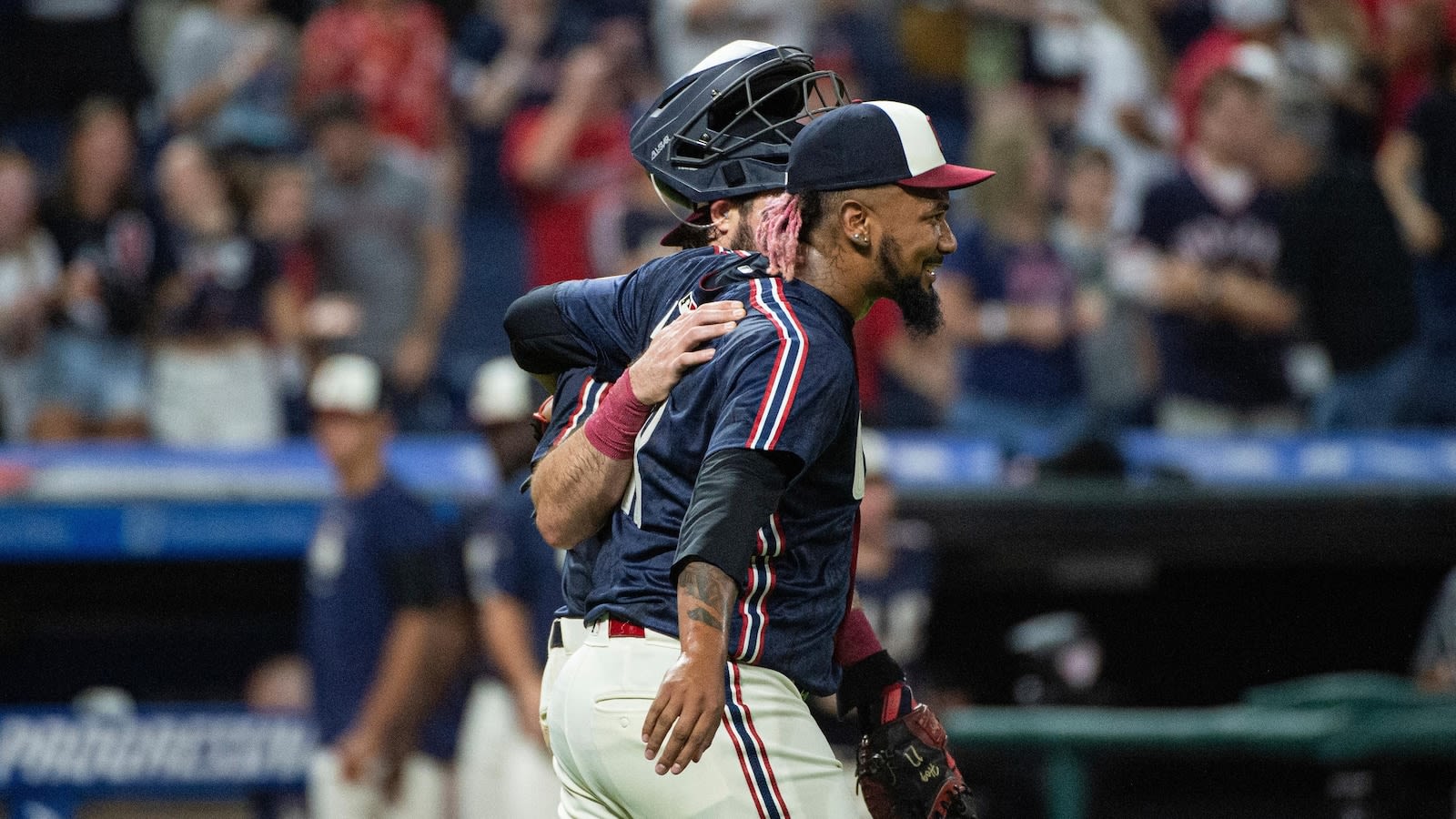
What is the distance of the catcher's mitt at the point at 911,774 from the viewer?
2727 millimetres

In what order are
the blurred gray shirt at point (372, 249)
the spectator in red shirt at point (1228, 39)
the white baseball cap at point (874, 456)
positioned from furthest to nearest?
the spectator in red shirt at point (1228, 39)
the blurred gray shirt at point (372, 249)
the white baseball cap at point (874, 456)

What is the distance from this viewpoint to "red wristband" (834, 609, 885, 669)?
282 centimetres

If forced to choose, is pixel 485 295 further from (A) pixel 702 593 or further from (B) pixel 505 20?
(A) pixel 702 593

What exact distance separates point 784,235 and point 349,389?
3520 millimetres

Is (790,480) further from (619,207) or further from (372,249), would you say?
(372,249)

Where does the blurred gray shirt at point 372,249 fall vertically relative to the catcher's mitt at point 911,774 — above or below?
above

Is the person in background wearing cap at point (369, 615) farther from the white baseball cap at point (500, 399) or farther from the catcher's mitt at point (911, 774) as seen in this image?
the catcher's mitt at point (911, 774)

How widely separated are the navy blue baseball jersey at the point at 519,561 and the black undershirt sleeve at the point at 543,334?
2.53 meters

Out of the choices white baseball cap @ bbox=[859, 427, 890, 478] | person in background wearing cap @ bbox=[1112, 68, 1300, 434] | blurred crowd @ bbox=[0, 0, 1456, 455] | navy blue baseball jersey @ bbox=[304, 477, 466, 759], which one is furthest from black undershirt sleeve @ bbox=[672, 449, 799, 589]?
person in background wearing cap @ bbox=[1112, 68, 1300, 434]

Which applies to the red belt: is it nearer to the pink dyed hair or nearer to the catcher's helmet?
the pink dyed hair

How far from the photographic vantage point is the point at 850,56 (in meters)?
7.88

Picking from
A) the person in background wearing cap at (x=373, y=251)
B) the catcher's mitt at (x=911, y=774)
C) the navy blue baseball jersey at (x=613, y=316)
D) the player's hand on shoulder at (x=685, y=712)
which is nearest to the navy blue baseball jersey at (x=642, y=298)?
the navy blue baseball jersey at (x=613, y=316)

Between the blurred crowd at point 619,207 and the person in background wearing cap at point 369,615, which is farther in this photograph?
the blurred crowd at point 619,207

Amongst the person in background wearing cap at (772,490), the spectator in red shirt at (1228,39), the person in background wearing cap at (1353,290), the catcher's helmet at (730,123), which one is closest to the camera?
the person in background wearing cap at (772,490)
